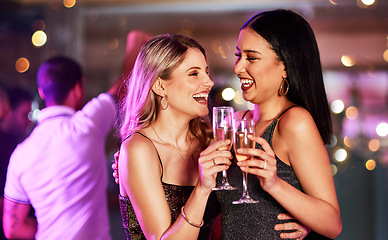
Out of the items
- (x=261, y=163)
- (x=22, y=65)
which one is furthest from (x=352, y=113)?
Answer: (x=261, y=163)

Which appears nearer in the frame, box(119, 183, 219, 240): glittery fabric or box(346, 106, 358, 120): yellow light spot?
box(119, 183, 219, 240): glittery fabric

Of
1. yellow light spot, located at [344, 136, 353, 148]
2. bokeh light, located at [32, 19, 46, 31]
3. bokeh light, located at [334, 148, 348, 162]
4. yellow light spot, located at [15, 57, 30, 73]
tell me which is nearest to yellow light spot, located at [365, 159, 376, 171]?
bokeh light, located at [334, 148, 348, 162]

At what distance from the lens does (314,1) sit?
21.0ft

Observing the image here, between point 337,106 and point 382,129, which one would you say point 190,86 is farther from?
point 382,129

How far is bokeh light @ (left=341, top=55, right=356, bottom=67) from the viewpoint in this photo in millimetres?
7102

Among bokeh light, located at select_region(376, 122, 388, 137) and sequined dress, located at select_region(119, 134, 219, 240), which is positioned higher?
sequined dress, located at select_region(119, 134, 219, 240)

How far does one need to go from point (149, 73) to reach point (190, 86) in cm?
20

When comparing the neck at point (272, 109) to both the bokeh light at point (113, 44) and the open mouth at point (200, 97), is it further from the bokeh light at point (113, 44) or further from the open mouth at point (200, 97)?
the bokeh light at point (113, 44)

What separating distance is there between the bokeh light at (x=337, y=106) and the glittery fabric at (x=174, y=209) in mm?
5002

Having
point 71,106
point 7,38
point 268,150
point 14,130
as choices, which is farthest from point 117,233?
point 268,150

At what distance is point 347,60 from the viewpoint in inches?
281

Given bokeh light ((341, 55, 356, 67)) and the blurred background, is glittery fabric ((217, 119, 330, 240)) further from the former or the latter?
bokeh light ((341, 55, 356, 67))

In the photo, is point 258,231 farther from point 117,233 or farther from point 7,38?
point 7,38

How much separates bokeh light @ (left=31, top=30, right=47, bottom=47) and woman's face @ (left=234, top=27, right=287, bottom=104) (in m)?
4.36
